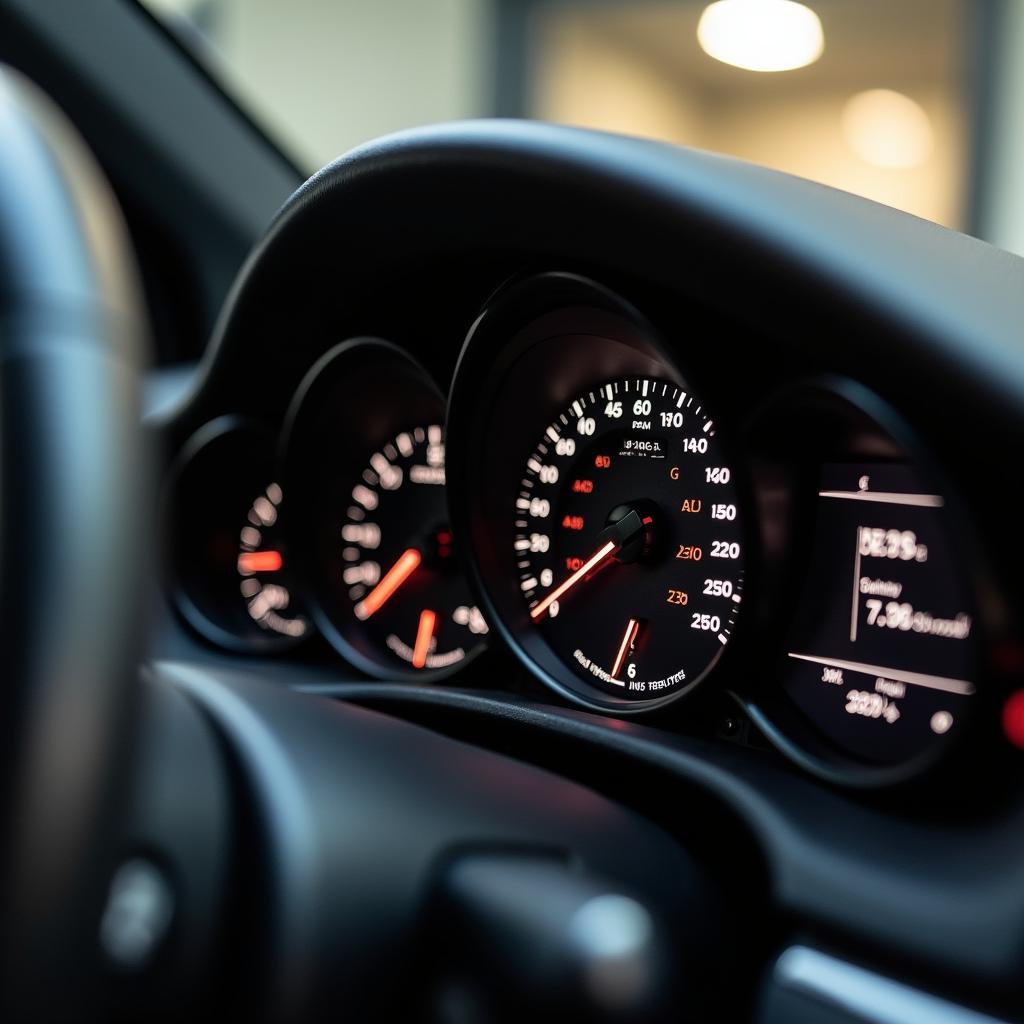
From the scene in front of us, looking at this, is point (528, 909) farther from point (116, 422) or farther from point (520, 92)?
point (520, 92)

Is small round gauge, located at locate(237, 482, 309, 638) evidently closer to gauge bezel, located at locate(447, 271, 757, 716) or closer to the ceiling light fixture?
gauge bezel, located at locate(447, 271, 757, 716)

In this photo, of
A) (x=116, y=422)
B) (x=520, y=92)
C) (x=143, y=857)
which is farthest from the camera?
(x=520, y=92)

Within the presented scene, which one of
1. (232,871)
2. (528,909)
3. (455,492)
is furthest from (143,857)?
(455,492)

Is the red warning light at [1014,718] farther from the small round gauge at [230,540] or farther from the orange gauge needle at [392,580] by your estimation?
the small round gauge at [230,540]

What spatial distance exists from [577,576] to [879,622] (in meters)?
0.37

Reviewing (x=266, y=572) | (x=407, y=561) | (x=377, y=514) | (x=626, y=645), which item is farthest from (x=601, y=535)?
(x=266, y=572)

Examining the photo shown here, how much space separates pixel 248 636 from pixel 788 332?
43.6 inches

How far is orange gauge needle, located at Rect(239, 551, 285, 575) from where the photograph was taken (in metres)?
2.00

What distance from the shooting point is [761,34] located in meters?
6.34

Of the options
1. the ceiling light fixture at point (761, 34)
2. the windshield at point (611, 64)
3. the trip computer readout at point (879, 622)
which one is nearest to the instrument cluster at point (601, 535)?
the trip computer readout at point (879, 622)

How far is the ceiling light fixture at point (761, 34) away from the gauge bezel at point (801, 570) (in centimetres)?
505

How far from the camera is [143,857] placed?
0.85 meters

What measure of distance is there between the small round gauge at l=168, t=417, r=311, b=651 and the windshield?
11.7 ft

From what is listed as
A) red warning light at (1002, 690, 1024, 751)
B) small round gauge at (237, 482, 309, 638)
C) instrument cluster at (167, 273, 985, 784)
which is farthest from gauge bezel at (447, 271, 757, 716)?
small round gauge at (237, 482, 309, 638)
